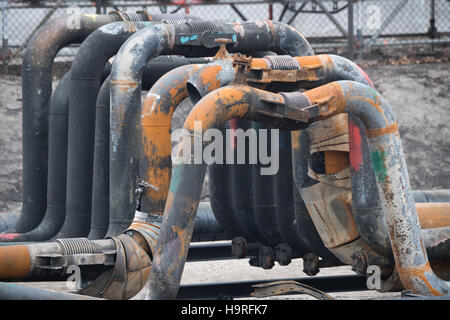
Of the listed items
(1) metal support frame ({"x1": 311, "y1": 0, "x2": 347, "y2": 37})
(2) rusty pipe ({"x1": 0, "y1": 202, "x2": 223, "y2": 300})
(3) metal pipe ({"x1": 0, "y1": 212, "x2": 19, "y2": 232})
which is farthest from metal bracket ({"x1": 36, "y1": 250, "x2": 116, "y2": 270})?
(1) metal support frame ({"x1": 311, "y1": 0, "x2": 347, "y2": 37})

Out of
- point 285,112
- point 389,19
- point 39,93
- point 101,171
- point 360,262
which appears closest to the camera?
point 285,112

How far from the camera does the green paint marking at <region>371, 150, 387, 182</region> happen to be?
4402mm

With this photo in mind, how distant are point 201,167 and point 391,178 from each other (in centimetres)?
105

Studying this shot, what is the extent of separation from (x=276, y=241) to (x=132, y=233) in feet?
4.27

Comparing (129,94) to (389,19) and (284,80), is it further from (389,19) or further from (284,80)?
(389,19)

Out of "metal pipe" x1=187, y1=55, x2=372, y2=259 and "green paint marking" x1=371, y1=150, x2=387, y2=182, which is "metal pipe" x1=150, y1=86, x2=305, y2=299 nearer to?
"metal pipe" x1=187, y1=55, x2=372, y2=259

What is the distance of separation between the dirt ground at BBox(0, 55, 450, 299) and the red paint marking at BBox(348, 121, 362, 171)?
194 inches

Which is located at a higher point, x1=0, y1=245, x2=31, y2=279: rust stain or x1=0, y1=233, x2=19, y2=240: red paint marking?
x1=0, y1=233, x2=19, y2=240: red paint marking

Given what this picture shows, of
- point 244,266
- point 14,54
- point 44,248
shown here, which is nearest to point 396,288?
point 44,248

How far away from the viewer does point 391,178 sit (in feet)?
14.4

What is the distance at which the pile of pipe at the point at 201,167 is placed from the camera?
427 cm

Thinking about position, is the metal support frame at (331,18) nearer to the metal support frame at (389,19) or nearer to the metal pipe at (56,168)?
the metal support frame at (389,19)

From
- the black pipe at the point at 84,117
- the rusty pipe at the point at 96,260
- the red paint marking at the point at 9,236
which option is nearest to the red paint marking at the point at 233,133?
the black pipe at the point at 84,117

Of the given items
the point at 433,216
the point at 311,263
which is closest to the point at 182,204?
the point at 311,263
